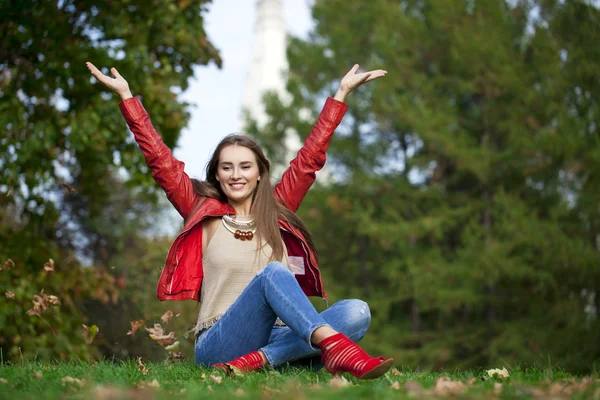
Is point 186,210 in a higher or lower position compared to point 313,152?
lower

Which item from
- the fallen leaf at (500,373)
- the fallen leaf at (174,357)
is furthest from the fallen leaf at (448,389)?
the fallen leaf at (174,357)

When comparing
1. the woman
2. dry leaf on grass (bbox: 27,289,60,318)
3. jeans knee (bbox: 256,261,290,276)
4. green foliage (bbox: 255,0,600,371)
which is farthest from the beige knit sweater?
green foliage (bbox: 255,0,600,371)

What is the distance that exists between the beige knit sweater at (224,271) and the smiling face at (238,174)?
0.29m

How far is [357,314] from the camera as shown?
3742 millimetres

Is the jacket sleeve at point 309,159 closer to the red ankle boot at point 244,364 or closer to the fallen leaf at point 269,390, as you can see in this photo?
the red ankle boot at point 244,364

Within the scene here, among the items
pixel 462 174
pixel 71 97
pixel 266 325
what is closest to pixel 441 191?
pixel 462 174

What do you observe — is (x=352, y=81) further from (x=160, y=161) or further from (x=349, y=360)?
(x=349, y=360)

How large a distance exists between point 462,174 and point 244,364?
51.0 feet

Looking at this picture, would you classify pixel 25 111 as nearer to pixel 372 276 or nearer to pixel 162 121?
pixel 162 121

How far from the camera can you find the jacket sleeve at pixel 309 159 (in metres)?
4.32

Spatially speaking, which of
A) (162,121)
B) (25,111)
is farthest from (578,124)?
(25,111)

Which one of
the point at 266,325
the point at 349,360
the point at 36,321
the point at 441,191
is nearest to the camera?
the point at 349,360

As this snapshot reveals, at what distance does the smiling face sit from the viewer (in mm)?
4191

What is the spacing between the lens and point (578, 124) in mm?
16016
